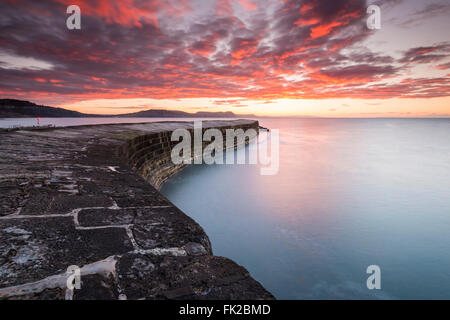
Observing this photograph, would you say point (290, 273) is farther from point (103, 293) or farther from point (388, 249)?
point (103, 293)

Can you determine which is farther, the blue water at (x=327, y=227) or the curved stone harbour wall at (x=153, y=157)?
the curved stone harbour wall at (x=153, y=157)

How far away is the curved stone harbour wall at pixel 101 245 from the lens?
1.01 metres

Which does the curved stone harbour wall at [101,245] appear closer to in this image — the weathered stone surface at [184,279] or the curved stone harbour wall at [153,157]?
the weathered stone surface at [184,279]

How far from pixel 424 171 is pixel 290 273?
1124cm

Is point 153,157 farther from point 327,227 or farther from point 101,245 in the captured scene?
point 101,245

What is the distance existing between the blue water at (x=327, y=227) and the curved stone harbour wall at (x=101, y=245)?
2638mm

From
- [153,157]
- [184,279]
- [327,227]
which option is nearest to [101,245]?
[184,279]

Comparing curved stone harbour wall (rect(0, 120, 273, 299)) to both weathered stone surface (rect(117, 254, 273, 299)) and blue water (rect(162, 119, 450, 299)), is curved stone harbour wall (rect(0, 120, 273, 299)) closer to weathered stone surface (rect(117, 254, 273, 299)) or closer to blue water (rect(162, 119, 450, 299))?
weathered stone surface (rect(117, 254, 273, 299))

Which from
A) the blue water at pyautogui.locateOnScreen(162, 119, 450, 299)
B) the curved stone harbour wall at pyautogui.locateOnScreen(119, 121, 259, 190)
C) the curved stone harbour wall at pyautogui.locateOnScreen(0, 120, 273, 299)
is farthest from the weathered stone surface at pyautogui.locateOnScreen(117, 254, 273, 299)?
the curved stone harbour wall at pyautogui.locateOnScreen(119, 121, 259, 190)

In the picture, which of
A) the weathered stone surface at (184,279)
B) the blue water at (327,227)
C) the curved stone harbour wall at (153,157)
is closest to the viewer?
the weathered stone surface at (184,279)

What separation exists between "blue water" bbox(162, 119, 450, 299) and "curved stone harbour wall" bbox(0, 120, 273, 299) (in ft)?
8.65

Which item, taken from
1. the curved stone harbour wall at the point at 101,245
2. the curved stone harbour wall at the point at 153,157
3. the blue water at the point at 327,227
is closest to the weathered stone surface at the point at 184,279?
the curved stone harbour wall at the point at 101,245

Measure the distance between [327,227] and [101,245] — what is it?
510 cm

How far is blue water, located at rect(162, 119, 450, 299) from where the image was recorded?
3.71 metres
